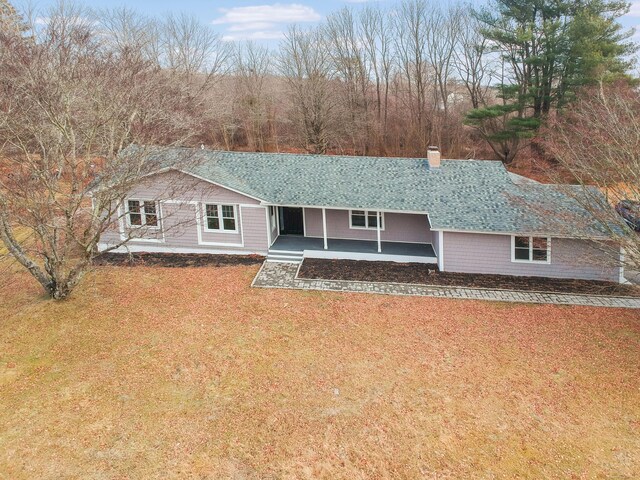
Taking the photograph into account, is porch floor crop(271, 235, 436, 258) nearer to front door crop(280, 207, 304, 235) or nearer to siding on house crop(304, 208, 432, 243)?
siding on house crop(304, 208, 432, 243)

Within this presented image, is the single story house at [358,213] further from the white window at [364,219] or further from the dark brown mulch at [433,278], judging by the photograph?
the dark brown mulch at [433,278]

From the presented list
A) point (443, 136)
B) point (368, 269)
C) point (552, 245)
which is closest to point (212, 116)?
point (443, 136)

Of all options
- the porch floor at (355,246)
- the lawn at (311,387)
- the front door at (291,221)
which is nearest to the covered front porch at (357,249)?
the porch floor at (355,246)

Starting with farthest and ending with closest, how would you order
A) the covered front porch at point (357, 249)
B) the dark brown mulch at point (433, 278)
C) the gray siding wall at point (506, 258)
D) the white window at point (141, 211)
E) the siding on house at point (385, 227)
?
the siding on house at point (385, 227) < the white window at point (141, 211) < the covered front porch at point (357, 249) < the gray siding wall at point (506, 258) < the dark brown mulch at point (433, 278)

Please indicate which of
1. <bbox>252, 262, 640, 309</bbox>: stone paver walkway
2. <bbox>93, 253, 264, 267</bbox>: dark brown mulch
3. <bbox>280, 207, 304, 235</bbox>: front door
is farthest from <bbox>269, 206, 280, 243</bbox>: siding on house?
<bbox>252, 262, 640, 309</bbox>: stone paver walkway

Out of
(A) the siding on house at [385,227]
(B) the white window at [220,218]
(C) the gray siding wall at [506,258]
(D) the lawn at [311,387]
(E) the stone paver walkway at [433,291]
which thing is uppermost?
(B) the white window at [220,218]

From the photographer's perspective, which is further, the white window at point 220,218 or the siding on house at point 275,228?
the siding on house at point 275,228
